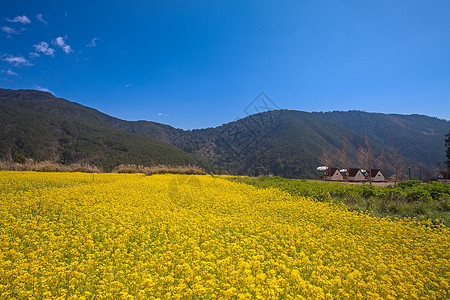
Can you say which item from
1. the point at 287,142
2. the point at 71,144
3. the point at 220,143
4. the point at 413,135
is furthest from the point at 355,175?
the point at 413,135

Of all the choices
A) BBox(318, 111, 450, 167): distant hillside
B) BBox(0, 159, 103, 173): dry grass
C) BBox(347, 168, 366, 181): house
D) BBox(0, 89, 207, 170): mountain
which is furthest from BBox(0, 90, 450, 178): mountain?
BBox(0, 159, 103, 173): dry grass

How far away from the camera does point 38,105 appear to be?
13712cm

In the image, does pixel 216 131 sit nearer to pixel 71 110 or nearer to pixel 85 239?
pixel 71 110

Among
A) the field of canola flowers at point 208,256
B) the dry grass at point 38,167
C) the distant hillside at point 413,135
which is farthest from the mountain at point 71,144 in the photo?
the distant hillside at point 413,135

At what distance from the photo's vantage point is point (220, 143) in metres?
136

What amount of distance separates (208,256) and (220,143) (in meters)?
132

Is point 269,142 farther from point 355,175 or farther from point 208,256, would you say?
point 208,256

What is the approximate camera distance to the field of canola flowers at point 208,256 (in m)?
3.11

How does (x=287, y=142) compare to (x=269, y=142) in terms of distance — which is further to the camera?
(x=269, y=142)

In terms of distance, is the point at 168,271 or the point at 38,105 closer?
the point at 168,271

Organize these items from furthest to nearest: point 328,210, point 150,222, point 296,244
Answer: point 328,210 → point 150,222 → point 296,244

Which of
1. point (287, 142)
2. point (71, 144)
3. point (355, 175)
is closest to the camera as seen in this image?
point (355, 175)

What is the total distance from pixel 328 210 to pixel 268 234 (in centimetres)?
407

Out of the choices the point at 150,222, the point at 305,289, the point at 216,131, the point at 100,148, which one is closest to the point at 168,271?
the point at 305,289
